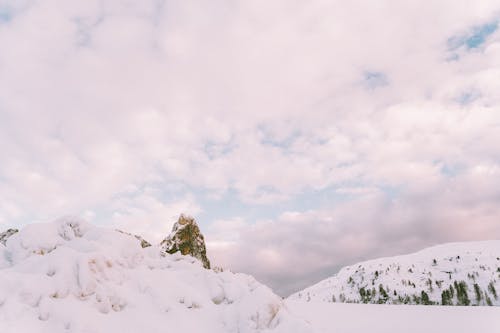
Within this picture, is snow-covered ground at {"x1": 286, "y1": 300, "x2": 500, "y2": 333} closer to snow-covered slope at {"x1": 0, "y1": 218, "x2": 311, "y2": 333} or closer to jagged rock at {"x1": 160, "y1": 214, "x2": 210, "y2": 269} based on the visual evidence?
snow-covered slope at {"x1": 0, "y1": 218, "x2": 311, "y2": 333}

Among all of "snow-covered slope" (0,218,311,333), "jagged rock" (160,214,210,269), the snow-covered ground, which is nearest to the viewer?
"snow-covered slope" (0,218,311,333)

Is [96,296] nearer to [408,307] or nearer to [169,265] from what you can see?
[169,265]

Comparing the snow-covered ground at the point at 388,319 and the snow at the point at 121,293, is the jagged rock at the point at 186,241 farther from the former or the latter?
the snow at the point at 121,293

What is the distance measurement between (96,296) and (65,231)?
415 cm

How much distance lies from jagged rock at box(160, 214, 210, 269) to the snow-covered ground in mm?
20159

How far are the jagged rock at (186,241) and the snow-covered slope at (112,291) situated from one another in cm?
2253

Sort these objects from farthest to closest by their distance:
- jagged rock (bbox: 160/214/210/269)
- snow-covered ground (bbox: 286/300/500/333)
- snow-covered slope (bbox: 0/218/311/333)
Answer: jagged rock (bbox: 160/214/210/269) → snow-covered ground (bbox: 286/300/500/333) → snow-covered slope (bbox: 0/218/311/333)

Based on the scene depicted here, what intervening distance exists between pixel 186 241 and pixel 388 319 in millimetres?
24485

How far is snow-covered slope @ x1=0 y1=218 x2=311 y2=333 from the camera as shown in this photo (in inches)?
364

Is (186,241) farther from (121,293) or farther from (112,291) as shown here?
(112,291)

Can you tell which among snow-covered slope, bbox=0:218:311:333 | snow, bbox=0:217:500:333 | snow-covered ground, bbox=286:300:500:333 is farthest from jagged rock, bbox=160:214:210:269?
snow-covered slope, bbox=0:218:311:333

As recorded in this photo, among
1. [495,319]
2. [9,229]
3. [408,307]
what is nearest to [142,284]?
[9,229]

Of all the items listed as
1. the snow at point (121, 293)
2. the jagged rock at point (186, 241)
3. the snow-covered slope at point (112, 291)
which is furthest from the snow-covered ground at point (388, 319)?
the jagged rock at point (186, 241)

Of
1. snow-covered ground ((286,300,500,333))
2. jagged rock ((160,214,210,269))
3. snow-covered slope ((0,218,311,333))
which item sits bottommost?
snow-covered ground ((286,300,500,333))
